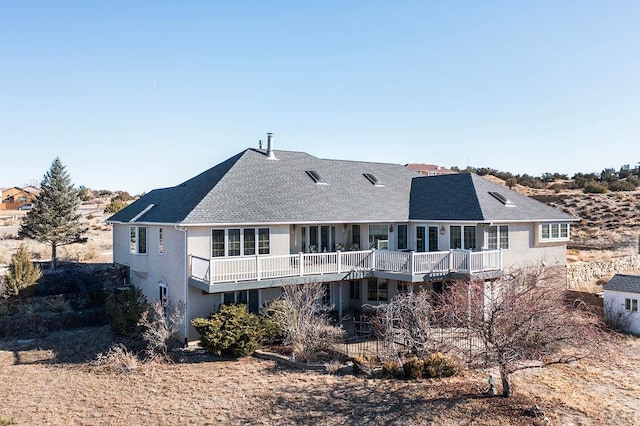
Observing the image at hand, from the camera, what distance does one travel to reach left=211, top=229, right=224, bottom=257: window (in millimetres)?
18725

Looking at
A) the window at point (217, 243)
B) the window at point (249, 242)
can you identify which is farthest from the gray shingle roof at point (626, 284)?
the window at point (217, 243)

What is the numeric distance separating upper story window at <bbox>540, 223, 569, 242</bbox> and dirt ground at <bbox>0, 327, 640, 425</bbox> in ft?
28.7

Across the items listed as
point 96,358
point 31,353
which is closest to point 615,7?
point 96,358

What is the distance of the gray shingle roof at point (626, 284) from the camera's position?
68.3ft

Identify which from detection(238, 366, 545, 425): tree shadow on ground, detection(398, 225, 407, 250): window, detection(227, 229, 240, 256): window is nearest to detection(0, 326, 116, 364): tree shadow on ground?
detection(227, 229, 240, 256): window

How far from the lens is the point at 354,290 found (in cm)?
2314

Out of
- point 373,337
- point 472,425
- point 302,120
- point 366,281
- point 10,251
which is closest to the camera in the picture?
point 472,425

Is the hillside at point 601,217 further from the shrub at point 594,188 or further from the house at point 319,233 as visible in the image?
the house at point 319,233

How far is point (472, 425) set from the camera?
1118 cm

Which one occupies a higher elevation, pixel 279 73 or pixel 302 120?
pixel 279 73

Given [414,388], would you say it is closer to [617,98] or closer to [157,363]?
[157,363]

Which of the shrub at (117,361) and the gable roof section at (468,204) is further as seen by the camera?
the gable roof section at (468,204)

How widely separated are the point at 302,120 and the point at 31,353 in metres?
20.1

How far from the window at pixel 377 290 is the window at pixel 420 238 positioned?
3335 millimetres
